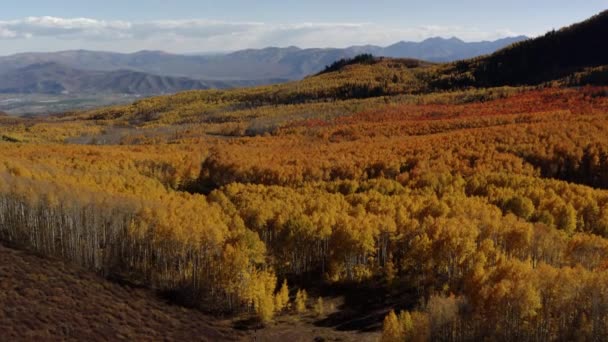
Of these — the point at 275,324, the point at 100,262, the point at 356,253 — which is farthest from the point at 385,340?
the point at 100,262

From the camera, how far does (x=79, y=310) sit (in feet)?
159

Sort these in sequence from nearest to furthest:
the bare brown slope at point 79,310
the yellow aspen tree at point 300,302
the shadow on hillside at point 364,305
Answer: the bare brown slope at point 79,310 → the shadow on hillside at point 364,305 → the yellow aspen tree at point 300,302

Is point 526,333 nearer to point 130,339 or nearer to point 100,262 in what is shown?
point 130,339

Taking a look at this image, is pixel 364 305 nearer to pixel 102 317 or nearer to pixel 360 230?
pixel 360 230

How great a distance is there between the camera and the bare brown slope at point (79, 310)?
45.2 m

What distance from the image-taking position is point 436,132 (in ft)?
427

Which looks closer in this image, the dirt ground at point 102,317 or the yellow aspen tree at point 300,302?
the dirt ground at point 102,317

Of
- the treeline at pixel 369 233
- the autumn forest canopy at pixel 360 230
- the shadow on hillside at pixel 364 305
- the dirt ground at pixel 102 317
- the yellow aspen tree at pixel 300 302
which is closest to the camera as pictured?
the treeline at pixel 369 233

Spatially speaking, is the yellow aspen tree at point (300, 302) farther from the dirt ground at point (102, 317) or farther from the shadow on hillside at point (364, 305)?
the shadow on hillside at point (364, 305)

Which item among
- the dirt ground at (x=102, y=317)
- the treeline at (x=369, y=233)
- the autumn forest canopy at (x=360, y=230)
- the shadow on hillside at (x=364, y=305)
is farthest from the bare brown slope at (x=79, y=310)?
the shadow on hillside at (x=364, y=305)

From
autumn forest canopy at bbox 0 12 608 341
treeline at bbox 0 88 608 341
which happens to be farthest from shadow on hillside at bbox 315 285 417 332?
treeline at bbox 0 88 608 341

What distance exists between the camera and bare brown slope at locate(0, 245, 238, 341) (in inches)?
1779

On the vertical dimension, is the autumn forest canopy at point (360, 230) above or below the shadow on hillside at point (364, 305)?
above

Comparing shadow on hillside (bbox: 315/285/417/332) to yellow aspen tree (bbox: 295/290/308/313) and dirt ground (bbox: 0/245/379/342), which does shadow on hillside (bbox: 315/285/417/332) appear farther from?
yellow aspen tree (bbox: 295/290/308/313)
